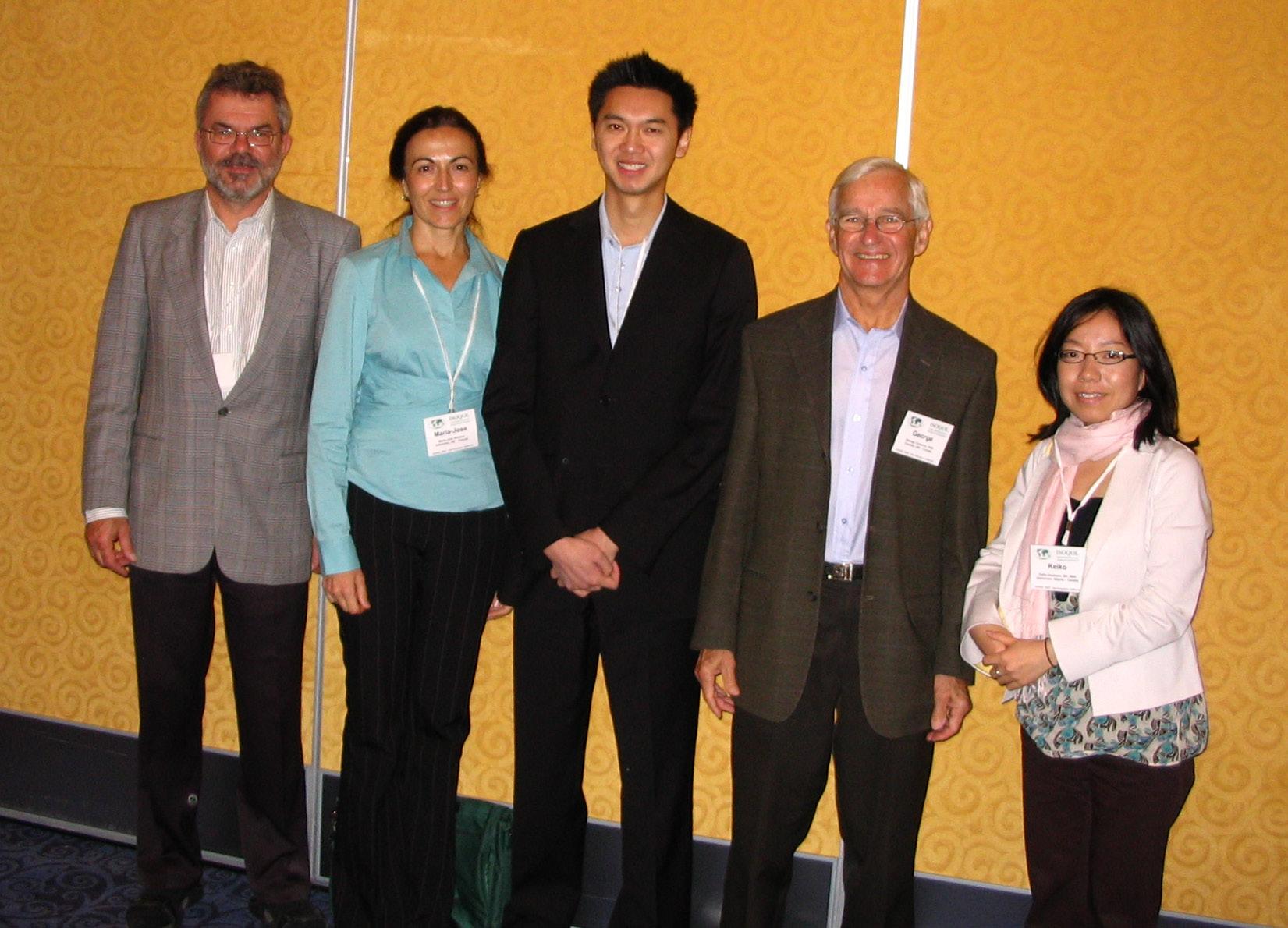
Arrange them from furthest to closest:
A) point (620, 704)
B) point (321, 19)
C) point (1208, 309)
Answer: point (321, 19)
point (1208, 309)
point (620, 704)

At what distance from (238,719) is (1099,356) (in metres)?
2.15

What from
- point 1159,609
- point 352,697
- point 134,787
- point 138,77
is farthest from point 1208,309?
point 134,787

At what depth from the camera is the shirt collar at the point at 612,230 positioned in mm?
2277

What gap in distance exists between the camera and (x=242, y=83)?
2.49 m

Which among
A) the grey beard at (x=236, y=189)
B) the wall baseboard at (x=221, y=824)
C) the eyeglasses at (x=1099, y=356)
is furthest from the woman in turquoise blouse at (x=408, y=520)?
the eyeglasses at (x=1099, y=356)

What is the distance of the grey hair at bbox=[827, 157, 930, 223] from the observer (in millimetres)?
2162

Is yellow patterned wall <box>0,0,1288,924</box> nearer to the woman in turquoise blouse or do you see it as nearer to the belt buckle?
the woman in turquoise blouse

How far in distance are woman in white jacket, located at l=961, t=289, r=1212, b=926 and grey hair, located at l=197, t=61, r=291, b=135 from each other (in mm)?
1934

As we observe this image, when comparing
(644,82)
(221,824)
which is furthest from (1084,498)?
(221,824)

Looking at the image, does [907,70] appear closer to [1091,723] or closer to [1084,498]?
[1084,498]

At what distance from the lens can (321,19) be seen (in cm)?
289

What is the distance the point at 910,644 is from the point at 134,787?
7.77 ft

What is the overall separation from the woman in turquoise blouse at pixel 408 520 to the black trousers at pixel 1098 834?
1264 millimetres

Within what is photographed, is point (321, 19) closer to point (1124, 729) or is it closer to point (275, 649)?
point (275, 649)
